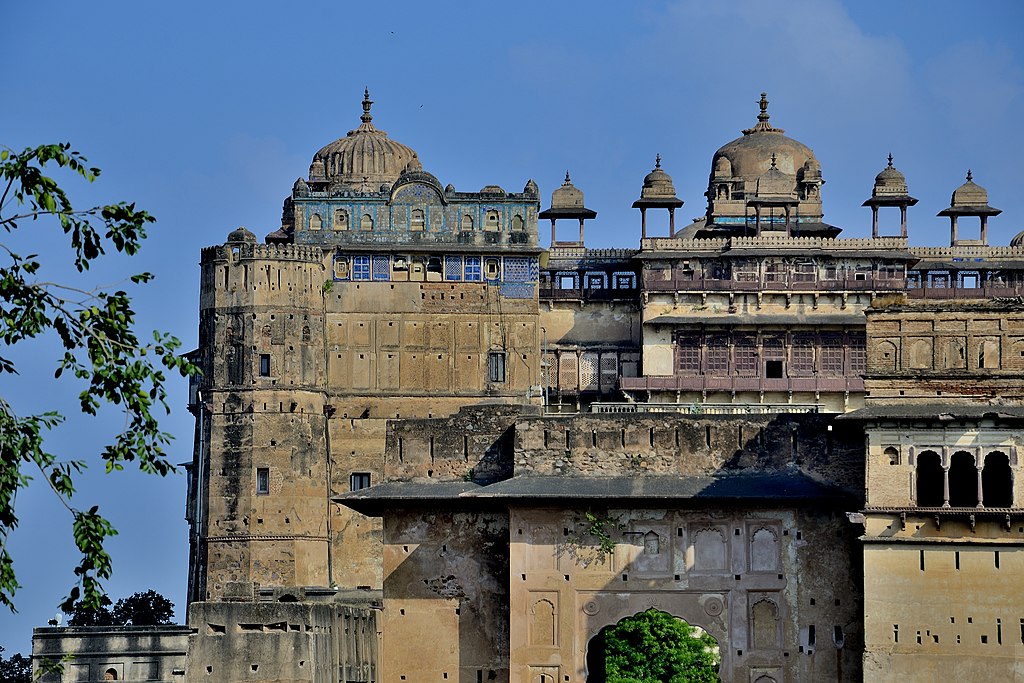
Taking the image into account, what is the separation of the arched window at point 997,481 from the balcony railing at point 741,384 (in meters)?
25.9

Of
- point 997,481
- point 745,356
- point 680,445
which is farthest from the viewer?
point 745,356

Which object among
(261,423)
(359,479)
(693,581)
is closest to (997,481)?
(693,581)

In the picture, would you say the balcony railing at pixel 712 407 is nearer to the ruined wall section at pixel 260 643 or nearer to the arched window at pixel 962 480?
the arched window at pixel 962 480

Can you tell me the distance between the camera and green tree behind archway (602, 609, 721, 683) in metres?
46.6

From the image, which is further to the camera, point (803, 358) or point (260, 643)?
point (803, 358)

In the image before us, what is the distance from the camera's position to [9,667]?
63938mm

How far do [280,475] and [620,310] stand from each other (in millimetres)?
13461

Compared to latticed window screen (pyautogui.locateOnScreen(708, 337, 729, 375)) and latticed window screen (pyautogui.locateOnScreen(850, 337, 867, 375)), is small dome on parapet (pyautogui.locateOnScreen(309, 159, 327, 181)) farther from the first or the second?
latticed window screen (pyautogui.locateOnScreen(850, 337, 867, 375))

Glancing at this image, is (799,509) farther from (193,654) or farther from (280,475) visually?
(280,475)

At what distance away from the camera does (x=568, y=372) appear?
75500mm

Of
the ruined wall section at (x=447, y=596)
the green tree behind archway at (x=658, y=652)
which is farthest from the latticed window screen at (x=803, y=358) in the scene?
the green tree behind archway at (x=658, y=652)

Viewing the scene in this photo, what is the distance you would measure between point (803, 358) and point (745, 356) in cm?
185

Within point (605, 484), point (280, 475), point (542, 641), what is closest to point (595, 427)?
point (605, 484)

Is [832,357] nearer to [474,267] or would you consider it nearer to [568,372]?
[568,372]
